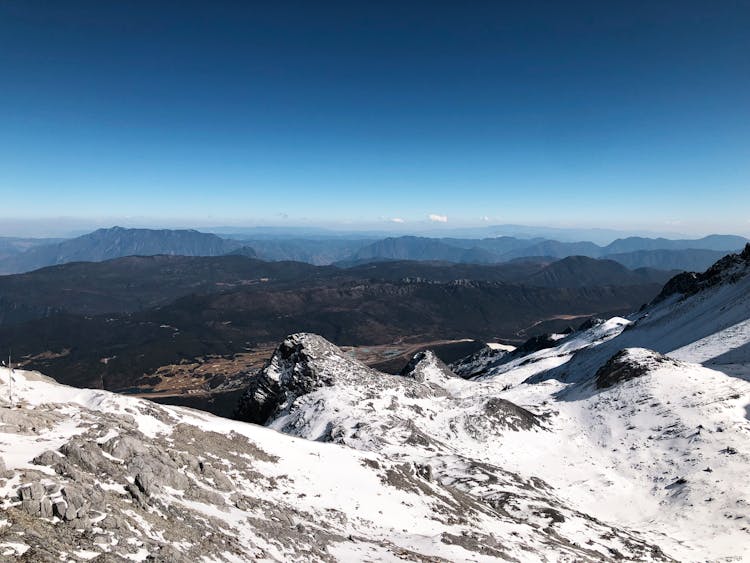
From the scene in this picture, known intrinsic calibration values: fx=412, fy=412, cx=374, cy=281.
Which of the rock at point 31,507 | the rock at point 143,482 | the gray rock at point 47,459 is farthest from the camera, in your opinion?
the rock at point 143,482

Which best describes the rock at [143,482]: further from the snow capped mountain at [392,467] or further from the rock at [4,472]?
the rock at [4,472]

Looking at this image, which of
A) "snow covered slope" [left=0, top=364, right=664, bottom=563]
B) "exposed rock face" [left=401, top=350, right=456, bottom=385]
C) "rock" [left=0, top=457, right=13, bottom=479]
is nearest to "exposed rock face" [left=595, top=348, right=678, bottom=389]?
"snow covered slope" [left=0, top=364, right=664, bottom=563]

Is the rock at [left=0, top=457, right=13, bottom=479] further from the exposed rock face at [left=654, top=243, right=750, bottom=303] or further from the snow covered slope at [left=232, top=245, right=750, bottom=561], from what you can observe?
the exposed rock face at [left=654, top=243, right=750, bottom=303]

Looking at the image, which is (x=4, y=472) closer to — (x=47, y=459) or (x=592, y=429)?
(x=47, y=459)

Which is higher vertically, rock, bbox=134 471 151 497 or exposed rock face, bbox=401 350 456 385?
rock, bbox=134 471 151 497

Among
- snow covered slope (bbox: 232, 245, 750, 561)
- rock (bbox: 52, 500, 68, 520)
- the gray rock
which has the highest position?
the gray rock

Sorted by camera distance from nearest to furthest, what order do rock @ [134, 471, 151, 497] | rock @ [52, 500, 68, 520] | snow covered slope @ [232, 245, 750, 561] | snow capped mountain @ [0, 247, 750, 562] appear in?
1. rock @ [52, 500, 68, 520]
2. snow capped mountain @ [0, 247, 750, 562]
3. rock @ [134, 471, 151, 497]
4. snow covered slope @ [232, 245, 750, 561]

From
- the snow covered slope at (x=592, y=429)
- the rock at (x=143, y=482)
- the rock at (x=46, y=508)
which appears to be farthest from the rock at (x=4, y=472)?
the snow covered slope at (x=592, y=429)
